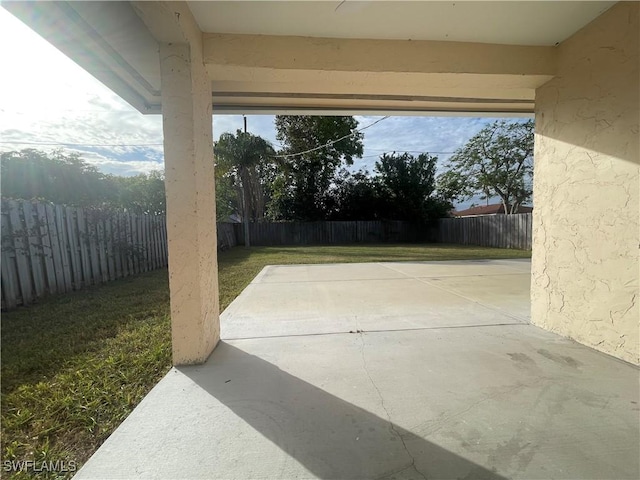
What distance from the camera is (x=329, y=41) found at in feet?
8.84

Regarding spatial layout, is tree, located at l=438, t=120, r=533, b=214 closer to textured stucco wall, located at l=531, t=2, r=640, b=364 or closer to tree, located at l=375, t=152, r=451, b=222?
tree, located at l=375, t=152, r=451, b=222

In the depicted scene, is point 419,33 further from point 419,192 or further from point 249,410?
point 419,192

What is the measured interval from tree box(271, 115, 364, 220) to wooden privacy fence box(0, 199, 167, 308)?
14.6 meters

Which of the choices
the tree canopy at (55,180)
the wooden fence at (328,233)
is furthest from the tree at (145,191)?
the wooden fence at (328,233)

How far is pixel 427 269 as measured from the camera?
780 cm

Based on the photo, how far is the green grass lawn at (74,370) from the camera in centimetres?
174

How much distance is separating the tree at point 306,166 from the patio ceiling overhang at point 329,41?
18.8 m

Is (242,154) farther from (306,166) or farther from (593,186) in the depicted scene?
(593,186)

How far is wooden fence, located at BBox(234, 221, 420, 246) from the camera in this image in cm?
2084

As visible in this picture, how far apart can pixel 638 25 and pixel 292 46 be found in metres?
2.57

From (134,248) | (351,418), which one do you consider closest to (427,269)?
(351,418)

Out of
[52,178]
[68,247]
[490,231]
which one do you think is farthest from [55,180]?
[490,231]

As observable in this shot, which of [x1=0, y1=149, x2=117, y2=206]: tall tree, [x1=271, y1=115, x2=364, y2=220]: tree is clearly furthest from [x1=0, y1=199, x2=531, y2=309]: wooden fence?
[x1=271, y1=115, x2=364, y2=220]: tree

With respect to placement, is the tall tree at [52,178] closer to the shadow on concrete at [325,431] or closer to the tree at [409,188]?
the shadow on concrete at [325,431]
